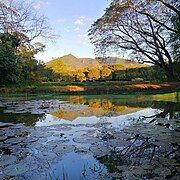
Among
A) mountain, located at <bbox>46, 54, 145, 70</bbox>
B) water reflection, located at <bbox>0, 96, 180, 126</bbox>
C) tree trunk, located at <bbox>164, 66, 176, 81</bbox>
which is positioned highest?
mountain, located at <bbox>46, 54, 145, 70</bbox>

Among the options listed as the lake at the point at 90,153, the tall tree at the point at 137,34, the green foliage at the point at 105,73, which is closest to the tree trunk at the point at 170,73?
the tall tree at the point at 137,34

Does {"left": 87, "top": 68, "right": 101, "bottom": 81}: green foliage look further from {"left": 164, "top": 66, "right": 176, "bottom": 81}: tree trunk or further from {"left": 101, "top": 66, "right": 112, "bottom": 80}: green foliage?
{"left": 164, "top": 66, "right": 176, "bottom": 81}: tree trunk

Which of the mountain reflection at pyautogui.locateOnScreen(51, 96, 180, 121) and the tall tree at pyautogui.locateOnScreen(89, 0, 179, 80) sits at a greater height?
the tall tree at pyautogui.locateOnScreen(89, 0, 179, 80)

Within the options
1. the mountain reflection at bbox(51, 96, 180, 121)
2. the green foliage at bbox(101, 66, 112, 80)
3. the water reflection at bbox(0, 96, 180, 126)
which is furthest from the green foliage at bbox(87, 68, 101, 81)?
the water reflection at bbox(0, 96, 180, 126)

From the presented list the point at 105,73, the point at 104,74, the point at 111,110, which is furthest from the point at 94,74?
the point at 111,110

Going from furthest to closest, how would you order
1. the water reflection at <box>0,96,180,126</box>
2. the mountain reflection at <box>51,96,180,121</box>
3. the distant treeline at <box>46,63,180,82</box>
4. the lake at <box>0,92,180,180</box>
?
the distant treeline at <box>46,63,180,82</box>, the mountain reflection at <box>51,96,180,121</box>, the water reflection at <box>0,96,180,126</box>, the lake at <box>0,92,180,180</box>

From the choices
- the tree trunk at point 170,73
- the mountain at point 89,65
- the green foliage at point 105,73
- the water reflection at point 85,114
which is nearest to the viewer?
the water reflection at point 85,114

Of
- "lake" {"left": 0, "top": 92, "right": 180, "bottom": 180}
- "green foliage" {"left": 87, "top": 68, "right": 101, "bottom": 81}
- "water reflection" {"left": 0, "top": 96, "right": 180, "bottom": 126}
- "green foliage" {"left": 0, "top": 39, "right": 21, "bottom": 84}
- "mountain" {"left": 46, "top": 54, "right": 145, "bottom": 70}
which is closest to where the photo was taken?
"lake" {"left": 0, "top": 92, "right": 180, "bottom": 180}

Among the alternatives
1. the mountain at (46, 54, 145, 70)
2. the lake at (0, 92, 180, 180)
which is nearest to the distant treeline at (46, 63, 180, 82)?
the mountain at (46, 54, 145, 70)

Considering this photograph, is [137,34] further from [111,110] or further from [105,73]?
[111,110]

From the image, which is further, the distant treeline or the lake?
the distant treeline

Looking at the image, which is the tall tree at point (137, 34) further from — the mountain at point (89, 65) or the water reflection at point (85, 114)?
the water reflection at point (85, 114)

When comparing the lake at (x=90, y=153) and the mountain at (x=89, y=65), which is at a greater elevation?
the mountain at (x=89, y=65)

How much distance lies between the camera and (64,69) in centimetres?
2831
